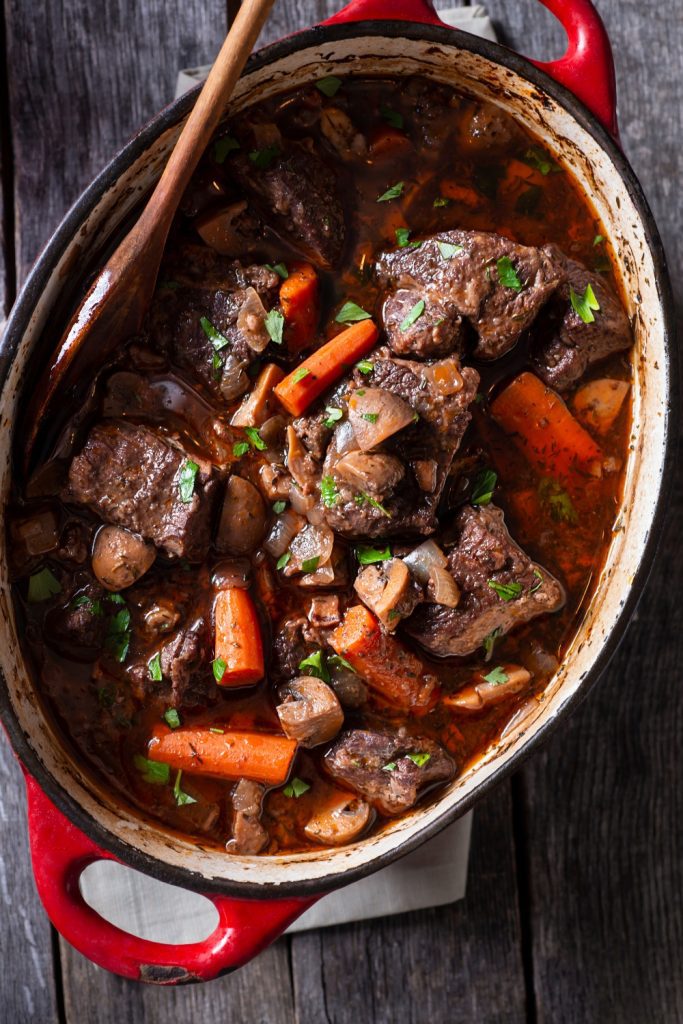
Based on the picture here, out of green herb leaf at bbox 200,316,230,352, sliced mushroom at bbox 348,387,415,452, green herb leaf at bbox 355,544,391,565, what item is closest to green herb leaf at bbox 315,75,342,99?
green herb leaf at bbox 200,316,230,352

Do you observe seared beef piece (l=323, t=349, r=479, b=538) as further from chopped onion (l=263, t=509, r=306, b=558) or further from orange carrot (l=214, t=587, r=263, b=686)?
orange carrot (l=214, t=587, r=263, b=686)

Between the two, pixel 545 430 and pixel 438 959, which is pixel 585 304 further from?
pixel 438 959

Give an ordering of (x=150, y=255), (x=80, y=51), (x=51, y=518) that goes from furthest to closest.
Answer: (x=80, y=51) < (x=51, y=518) < (x=150, y=255)

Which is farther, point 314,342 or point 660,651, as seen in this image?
point 660,651

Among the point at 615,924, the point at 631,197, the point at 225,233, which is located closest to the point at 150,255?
the point at 225,233

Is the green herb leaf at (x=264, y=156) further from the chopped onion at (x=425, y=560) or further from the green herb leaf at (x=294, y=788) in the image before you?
the green herb leaf at (x=294, y=788)

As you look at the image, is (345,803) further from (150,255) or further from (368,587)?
(150,255)
